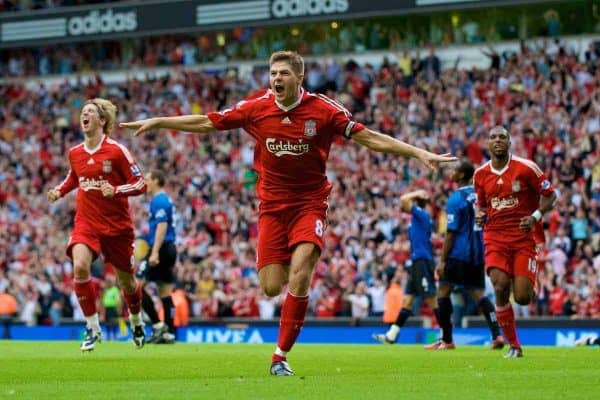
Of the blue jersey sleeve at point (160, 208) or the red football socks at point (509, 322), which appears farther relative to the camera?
the blue jersey sleeve at point (160, 208)

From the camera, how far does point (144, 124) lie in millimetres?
11430

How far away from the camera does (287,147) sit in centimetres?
1171

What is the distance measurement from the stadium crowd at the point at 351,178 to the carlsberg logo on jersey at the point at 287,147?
1411 cm

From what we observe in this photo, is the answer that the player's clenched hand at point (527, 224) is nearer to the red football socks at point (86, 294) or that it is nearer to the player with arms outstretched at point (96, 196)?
the player with arms outstretched at point (96, 196)

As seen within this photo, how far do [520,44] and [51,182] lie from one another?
47.3 ft

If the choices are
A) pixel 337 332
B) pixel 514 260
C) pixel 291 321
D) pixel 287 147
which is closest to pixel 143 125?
pixel 287 147

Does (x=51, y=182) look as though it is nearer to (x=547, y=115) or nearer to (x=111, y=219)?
(x=547, y=115)

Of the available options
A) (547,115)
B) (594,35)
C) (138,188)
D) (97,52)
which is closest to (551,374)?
(138,188)

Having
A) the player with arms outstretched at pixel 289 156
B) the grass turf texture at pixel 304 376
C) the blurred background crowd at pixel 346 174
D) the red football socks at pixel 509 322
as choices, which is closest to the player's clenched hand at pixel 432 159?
the player with arms outstretched at pixel 289 156

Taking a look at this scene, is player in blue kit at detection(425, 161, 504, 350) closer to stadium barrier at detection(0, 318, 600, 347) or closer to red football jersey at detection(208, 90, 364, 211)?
stadium barrier at detection(0, 318, 600, 347)

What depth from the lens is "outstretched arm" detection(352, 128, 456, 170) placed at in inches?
437

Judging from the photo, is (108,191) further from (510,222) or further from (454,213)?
(454,213)

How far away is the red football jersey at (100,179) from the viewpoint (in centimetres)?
1554

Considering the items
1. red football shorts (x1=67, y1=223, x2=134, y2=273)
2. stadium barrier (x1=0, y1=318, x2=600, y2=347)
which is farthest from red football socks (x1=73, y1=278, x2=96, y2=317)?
stadium barrier (x1=0, y1=318, x2=600, y2=347)
